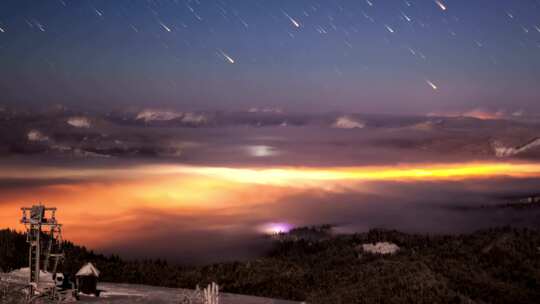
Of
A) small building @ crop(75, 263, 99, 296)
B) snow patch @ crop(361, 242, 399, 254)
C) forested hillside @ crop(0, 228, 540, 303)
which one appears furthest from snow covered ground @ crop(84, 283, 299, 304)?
snow patch @ crop(361, 242, 399, 254)

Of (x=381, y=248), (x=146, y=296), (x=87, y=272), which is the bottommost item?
(x=146, y=296)

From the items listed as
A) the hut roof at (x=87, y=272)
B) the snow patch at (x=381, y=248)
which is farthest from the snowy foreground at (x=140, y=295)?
the snow patch at (x=381, y=248)

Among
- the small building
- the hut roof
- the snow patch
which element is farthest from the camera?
the snow patch

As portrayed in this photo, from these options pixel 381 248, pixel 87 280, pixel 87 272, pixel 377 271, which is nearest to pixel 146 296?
pixel 87 280

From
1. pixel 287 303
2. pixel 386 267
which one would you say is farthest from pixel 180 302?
pixel 386 267

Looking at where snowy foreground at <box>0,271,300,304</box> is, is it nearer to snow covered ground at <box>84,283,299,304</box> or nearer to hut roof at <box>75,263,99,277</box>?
snow covered ground at <box>84,283,299,304</box>

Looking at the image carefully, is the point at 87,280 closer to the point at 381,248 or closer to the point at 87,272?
the point at 87,272
